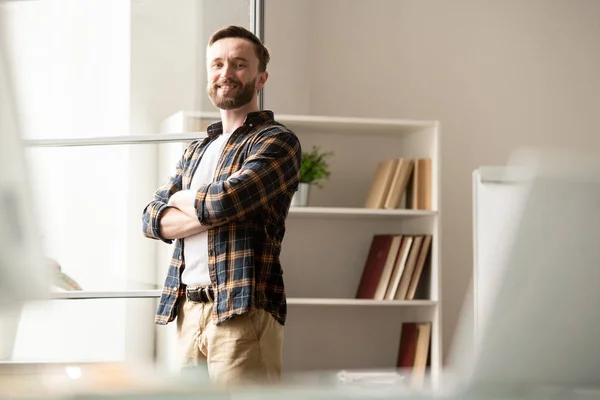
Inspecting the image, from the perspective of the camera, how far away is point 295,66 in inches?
148

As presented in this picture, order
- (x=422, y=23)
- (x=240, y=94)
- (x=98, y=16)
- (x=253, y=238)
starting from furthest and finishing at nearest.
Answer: (x=422, y=23) < (x=98, y=16) < (x=240, y=94) < (x=253, y=238)

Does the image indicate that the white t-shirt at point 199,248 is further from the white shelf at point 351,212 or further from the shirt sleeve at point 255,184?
the white shelf at point 351,212

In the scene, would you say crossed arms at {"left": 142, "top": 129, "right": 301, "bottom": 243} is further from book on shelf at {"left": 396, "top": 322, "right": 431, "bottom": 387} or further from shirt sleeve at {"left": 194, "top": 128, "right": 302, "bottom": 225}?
book on shelf at {"left": 396, "top": 322, "right": 431, "bottom": 387}

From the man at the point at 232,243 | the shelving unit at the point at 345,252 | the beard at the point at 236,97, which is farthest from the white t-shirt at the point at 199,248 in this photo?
the shelving unit at the point at 345,252

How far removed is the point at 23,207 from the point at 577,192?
0.78 feet

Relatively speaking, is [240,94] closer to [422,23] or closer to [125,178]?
[125,178]

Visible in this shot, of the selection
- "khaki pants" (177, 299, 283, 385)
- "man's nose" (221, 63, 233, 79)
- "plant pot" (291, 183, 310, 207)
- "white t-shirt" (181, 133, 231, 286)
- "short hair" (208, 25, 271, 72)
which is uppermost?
"short hair" (208, 25, 271, 72)

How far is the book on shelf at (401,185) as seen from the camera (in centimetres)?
354

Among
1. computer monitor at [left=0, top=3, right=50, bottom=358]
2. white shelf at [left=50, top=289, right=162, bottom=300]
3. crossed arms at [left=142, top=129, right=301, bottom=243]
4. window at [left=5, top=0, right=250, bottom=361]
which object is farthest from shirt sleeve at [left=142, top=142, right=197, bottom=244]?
computer monitor at [left=0, top=3, right=50, bottom=358]

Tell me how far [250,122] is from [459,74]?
2326mm

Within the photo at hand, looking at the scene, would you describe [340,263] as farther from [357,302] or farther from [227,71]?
[227,71]

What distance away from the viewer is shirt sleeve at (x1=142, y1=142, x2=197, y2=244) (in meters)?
1.86

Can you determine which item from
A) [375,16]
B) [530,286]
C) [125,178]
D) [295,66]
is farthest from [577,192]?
[375,16]

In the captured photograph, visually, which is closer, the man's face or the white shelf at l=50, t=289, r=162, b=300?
the man's face
